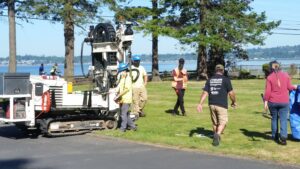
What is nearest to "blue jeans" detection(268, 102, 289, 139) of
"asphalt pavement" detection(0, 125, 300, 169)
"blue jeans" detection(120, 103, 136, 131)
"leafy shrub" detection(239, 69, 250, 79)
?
"asphalt pavement" detection(0, 125, 300, 169)

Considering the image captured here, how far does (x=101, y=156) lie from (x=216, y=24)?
102 ft

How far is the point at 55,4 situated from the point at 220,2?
14405 millimetres

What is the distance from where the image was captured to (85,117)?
13641 millimetres

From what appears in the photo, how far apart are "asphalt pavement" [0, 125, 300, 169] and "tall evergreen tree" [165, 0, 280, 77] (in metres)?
28.2

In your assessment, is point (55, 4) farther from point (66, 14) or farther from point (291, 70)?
point (291, 70)

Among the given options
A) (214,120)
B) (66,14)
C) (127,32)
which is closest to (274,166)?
(214,120)

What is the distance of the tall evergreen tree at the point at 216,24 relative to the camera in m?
40.0

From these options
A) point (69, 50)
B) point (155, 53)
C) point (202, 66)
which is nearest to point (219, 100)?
point (69, 50)

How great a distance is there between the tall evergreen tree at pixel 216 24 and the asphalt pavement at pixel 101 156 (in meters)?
28.2

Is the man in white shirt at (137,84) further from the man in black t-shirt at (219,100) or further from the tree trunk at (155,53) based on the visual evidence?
the tree trunk at (155,53)

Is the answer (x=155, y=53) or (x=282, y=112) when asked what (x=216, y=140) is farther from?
(x=155, y=53)

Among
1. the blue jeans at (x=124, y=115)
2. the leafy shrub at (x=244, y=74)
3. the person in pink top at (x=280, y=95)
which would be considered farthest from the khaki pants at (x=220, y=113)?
the leafy shrub at (x=244, y=74)

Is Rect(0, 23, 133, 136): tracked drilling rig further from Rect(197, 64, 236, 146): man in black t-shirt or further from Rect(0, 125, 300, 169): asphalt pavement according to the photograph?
Rect(197, 64, 236, 146): man in black t-shirt

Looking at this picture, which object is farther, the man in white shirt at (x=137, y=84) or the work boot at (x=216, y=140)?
the man in white shirt at (x=137, y=84)
